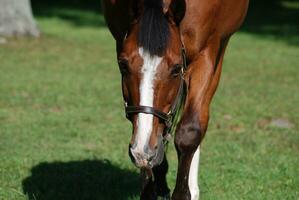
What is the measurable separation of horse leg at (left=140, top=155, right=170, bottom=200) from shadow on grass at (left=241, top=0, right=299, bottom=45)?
1187 cm

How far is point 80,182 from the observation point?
5.60m

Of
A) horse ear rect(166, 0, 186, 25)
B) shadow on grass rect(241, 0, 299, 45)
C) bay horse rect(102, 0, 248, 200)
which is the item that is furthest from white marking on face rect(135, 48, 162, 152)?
shadow on grass rect(241, 0, 299, 45)

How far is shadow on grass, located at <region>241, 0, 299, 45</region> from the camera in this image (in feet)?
58.7

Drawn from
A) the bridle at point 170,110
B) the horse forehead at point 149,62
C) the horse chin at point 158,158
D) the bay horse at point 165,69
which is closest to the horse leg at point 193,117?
the bay horse at point 165,69

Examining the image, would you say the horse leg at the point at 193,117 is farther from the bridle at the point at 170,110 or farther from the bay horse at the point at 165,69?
the bridle at the point at 170,110

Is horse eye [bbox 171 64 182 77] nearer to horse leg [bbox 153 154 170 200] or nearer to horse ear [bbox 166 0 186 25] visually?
horse ear [bbox 166 0 186 25]

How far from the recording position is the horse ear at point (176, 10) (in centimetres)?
372

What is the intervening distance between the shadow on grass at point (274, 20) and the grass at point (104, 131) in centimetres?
415

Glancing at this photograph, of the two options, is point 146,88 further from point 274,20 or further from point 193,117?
point 274,20

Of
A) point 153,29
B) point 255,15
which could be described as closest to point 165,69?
point 153,29

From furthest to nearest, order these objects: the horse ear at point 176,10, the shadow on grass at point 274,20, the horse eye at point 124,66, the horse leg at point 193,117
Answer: the shadow on grass at point 274,20, the horse leg at point 193,117, the horse ear at point 176,10, the horse eye at point 124,66

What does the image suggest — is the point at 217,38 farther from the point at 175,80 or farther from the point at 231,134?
the point at 231,134

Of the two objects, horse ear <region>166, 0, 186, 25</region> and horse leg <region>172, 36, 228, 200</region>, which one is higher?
horse ear <region>166, 0, 186, 25</region>

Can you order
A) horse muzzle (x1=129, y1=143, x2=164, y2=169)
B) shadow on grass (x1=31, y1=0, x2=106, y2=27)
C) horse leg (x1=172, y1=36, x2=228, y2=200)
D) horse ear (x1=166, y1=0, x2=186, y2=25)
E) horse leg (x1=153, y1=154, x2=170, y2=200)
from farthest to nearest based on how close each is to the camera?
shadow on grass (x1=31, y1=0, x2=106, y2=27) < horse leg (x1=153, y1=154, x2=170, y2=200) < horse leg (x1=172, y1=36, x2=228, y2=200) < horse ear (x1=166, y1=0, x2=186, y2=25) < horse muzzle (x1=129, y1=143, x2=164, y2=169)
